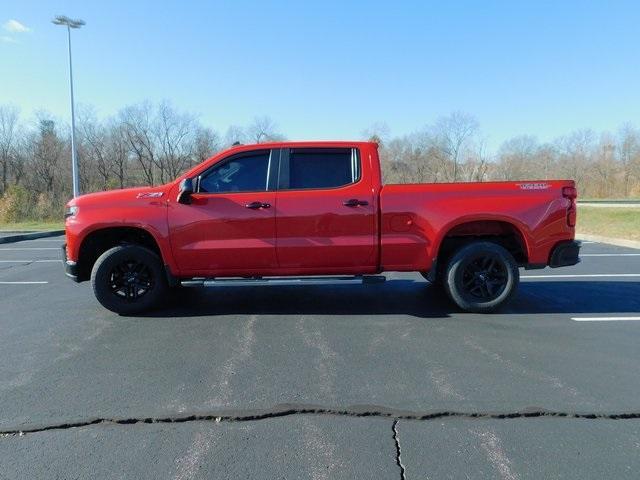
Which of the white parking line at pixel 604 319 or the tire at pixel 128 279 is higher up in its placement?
the tire at pixel 128 279

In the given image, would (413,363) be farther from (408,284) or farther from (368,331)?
(408,284)

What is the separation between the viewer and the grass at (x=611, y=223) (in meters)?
14.5

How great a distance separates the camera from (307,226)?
5543mm

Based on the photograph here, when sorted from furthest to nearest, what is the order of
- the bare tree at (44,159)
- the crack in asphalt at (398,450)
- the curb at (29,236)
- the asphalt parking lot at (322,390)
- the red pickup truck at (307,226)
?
the bare tree at (44,159), the curb at (29,236), the red pickup truck at (307,226), the asphalt parking lot at (322,390), the crack in asphalt at (398,450)

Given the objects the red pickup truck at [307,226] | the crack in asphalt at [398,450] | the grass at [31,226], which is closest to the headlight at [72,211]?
the red pickup truck at [307,226]

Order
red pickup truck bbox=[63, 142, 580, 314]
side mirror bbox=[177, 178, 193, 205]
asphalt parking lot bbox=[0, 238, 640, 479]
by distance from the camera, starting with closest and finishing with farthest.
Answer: asphalt parking lot bbox=[0, 238, 640, 479]
side mirror bbox=[177, 178, 193, 205]
red pickup truck bbox=[63, 142, 580, 314]

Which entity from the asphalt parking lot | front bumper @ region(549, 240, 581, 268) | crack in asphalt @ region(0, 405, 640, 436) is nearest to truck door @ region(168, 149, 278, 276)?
the asphalt parking lot

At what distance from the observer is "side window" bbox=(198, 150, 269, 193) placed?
5.67 meters

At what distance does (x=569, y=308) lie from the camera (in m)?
6.00

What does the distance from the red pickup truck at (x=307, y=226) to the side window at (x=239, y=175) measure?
1 cm

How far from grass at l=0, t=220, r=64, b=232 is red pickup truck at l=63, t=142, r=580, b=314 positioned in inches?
721

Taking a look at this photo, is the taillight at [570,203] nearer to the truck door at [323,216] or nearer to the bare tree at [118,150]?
the truck door at [323,216]

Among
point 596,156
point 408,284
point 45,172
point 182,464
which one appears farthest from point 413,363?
point 596,156

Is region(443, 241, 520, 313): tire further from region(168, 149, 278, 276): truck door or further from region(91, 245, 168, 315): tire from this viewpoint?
region(91, 245, 168, 315): tire
